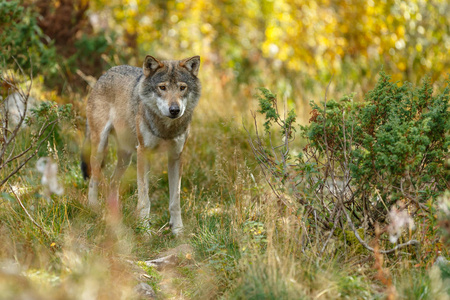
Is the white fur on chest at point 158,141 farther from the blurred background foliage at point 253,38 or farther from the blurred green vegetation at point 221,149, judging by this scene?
the blurred background foliage at point 253,38

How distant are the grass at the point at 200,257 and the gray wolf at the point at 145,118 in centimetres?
40

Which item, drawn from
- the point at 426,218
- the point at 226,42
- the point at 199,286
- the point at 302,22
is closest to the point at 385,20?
the point at 302,22

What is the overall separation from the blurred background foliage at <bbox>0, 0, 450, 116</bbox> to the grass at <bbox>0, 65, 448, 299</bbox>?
3397mm

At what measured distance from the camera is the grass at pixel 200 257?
325 cm

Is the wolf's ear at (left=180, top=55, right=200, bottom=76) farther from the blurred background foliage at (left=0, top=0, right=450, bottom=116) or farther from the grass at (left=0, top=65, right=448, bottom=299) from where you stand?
the blurred background foliage at (left=0, top=0, right=450, bottom=116)

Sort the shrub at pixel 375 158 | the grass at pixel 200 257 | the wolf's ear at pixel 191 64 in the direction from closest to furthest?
the grass at pixel 200 257
the shrub at pixel 375 158
the wolf's ear at pixel 191 64

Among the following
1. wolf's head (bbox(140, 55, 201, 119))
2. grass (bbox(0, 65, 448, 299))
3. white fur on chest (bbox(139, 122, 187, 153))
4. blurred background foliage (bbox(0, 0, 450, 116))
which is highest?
blurred background foliage (bbox(0, 0, 450, 116))

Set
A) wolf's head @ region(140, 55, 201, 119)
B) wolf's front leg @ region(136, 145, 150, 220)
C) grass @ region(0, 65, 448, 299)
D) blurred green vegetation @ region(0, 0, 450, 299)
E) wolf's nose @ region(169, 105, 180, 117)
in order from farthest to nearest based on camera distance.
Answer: wolf's front leg @ region(136, 145, 150, 220) < wolf's head @ region(140, 55, 201, 119) < wolf's nose @ region(169, 105, 180, 117) < blurred green vegetation @ region(0, 0, 450, 299) < grass @ region(0, 65, 448, 299)

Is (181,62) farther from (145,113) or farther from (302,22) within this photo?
(302,22)

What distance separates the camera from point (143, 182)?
5.72 meters

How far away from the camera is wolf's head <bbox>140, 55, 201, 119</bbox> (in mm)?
5417

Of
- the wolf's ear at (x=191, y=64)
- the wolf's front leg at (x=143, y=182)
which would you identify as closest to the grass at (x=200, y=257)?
the wolf's front leg at (x=143, y=182)

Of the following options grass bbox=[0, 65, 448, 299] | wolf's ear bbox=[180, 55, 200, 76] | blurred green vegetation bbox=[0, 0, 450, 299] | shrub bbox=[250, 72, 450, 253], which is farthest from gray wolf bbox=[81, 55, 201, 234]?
shrub bbox=[250, 72, 450, 253]

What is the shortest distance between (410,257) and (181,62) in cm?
320
